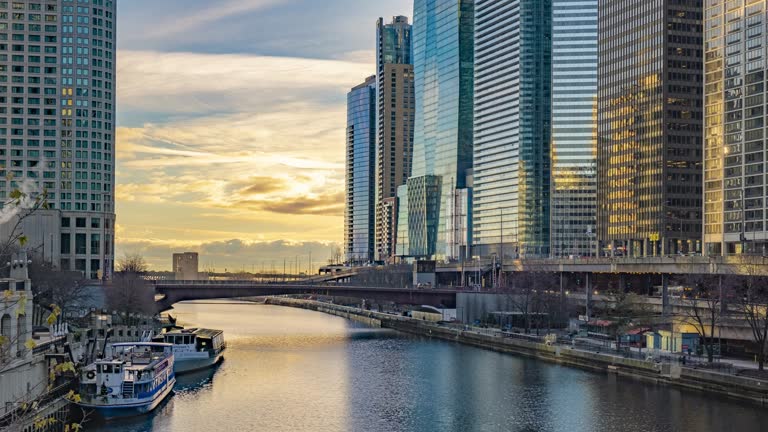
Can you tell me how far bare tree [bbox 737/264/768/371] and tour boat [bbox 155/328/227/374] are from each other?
6697cm

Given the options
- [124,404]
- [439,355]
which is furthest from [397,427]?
[439,355]

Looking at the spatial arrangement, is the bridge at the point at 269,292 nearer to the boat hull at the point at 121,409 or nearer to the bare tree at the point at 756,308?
the bare tree at the point at 756,308

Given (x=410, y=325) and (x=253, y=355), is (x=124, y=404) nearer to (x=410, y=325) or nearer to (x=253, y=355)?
(x=253, y=355)

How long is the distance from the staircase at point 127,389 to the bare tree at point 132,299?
2895 inches

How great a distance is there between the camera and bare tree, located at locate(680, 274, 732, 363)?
11031 centimetres

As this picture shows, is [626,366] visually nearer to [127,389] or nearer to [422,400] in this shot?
[422,400]

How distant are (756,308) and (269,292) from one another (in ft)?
329

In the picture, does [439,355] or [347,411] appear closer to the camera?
[347,411]

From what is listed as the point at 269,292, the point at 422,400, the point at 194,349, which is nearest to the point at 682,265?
the point at 422,400

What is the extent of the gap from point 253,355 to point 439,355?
2727cm

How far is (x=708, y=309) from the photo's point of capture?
12900cm

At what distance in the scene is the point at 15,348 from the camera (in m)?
76.6

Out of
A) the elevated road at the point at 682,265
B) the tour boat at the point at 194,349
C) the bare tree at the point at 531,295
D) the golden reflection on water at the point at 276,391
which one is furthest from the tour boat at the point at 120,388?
the bare tree at the point at 531,295

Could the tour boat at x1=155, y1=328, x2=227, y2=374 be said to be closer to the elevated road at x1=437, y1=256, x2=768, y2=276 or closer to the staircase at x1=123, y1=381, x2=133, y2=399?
the staircase at x1=123, y1=381, x2=133, y2=399
